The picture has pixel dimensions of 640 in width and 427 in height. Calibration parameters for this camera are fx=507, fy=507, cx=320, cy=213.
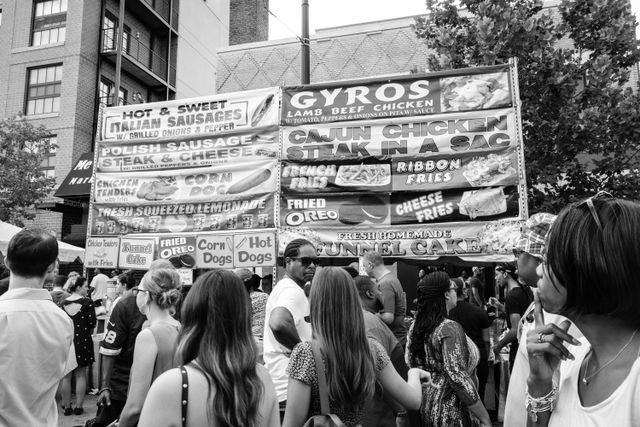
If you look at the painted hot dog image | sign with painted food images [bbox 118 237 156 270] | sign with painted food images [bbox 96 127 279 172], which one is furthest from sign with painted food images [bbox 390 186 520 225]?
sign with painted food images [bbox 118 237 156 270]

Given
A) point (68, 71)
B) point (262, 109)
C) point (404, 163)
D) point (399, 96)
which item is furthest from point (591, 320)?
point (68, 71)

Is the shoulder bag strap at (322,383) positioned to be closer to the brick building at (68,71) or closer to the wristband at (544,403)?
the wristband at (544,403)

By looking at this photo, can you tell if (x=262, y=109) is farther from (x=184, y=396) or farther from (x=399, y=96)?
(x=184, y=396)

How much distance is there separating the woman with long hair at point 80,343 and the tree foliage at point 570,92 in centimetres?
813

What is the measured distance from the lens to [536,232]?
269cm

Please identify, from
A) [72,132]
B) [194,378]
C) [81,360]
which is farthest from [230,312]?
[72,132]

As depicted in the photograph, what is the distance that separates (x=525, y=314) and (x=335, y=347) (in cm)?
103

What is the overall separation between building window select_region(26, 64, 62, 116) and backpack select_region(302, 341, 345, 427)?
2145 cm

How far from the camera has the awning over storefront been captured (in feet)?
54.6

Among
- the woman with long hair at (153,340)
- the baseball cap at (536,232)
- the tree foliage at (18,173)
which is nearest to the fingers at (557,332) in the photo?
the baseball cap at (536,232)

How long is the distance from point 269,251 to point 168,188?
7.39ft

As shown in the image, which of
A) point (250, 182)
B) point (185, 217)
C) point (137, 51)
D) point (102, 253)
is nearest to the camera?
point (250, 182)

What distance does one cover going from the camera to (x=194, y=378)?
211 centimetres

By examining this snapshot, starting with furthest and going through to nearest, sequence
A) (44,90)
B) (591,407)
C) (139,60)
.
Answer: (139,60) → (44,90) → (591,407)
